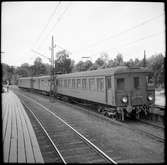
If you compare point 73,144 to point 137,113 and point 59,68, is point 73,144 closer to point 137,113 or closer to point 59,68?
point 137,113

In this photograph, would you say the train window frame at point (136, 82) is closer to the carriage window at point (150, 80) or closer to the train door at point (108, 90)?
the carriage window at point (150, 80)

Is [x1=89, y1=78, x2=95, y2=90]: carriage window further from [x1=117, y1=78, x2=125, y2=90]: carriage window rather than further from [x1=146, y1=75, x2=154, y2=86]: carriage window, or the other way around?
[x1=146, y1=75, x2=154, y2=86]: carriage window

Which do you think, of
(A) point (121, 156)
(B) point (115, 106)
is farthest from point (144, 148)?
(B) point (115, 106)

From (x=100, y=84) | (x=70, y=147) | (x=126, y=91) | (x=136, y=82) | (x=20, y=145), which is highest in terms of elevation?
(x=136, y=82)

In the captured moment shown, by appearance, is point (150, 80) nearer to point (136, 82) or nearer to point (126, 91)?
point (136, 82)

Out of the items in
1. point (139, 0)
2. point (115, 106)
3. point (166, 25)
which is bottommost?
point (115, 106)

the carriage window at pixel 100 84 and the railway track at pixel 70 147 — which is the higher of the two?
the carriage window at pixel 100 84

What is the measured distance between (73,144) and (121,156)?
2179mm

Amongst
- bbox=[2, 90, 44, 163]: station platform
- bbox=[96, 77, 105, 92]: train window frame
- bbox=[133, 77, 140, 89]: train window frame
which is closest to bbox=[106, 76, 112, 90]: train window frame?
bbox=[96, 77, 105, 92]: train window frame

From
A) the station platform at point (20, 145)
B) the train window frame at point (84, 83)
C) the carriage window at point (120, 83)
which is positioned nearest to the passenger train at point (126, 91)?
the carriage window at point (120, 83)

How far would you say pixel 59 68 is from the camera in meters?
47.3

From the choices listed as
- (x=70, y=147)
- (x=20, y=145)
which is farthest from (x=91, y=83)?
(x=20, y=145)

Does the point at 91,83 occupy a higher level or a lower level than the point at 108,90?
higher

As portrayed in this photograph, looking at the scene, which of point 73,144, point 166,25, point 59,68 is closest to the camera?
point 166,25
